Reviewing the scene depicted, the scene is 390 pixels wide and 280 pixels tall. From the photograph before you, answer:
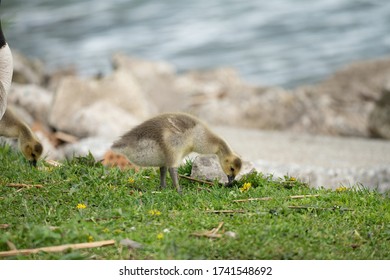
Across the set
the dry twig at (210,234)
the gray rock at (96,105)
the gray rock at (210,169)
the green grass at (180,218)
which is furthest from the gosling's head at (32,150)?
the gray rock at (96,105)

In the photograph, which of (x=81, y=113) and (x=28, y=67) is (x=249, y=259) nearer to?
(x=81, y=113)

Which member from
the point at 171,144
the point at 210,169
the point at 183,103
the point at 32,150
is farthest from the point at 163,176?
the point at 183,103

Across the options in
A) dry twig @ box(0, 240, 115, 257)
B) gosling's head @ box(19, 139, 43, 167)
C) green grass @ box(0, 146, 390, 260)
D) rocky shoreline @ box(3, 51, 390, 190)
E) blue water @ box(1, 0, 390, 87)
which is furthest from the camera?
blue water @ box(1, 0, 390, 87)

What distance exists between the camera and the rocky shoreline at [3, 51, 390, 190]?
16094 mm

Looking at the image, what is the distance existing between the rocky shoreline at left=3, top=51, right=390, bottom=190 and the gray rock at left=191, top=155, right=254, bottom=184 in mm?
5341

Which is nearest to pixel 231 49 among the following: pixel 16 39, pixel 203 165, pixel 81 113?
pixel 16 39

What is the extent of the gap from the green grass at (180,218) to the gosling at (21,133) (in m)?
0.42

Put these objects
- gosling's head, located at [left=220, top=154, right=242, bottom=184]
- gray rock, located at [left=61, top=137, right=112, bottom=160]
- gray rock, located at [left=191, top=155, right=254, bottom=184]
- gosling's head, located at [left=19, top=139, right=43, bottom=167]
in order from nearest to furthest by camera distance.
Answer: gosling's head, located at [left=220, top=154, right=242, bottom=184]
gray rock, located at [left=191, top=155, right=254, bottom=184]
gosling's head, located at [left=19, top=139, right=43, bottom=167]
gray rock, located at [left=61, top=137, right=112, bottom=160]

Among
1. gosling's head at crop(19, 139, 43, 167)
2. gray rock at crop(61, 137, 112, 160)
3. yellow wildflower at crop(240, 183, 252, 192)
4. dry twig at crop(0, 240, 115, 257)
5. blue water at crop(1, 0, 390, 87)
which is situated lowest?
blue water at crop(1, 0, 390, 87)

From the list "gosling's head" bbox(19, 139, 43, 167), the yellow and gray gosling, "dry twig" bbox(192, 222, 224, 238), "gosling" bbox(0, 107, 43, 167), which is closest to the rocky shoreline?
"gosling" bbox(0, 107, 43, 167)

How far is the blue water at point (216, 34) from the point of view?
2823cm

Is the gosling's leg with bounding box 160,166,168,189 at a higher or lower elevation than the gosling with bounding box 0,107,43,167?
lower

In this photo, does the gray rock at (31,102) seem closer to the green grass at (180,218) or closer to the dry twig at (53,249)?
the green grass at (180,218)

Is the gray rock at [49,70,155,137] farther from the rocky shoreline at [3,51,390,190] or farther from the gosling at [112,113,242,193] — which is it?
the gosling at [112,113,242,193]
